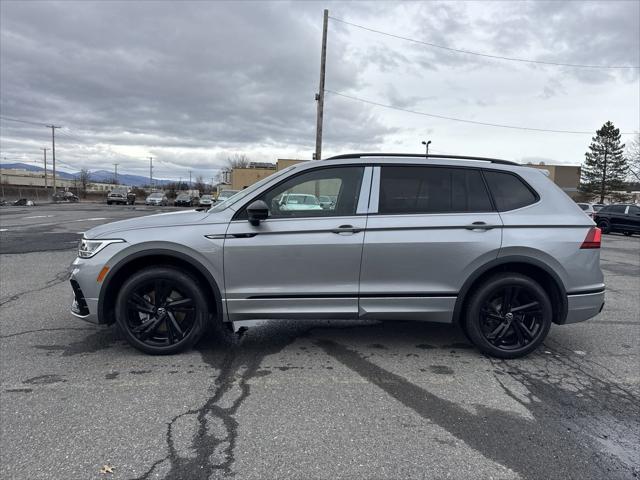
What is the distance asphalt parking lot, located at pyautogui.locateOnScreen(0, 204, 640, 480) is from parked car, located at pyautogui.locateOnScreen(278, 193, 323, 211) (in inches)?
54.7

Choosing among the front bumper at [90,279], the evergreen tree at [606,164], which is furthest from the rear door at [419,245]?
the evergreen tree at [606,164]

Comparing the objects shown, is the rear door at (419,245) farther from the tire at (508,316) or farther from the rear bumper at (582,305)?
the rear bumper at (582,305)

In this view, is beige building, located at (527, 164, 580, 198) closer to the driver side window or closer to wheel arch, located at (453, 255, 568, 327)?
wheel arch, located at (453, 255, 568, 327)

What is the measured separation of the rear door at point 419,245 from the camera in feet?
12.8

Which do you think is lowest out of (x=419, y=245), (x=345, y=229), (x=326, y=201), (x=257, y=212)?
(x=419, y=245)

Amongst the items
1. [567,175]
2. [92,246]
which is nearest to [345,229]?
[92,246]

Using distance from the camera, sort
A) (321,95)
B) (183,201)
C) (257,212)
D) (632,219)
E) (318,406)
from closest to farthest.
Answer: (318,406) < (257,212) < (321,95) < (632,219) < (183,201)

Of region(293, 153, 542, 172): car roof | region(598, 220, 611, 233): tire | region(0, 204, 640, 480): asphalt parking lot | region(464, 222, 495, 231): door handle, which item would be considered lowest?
region(0, 204, 640, 480): asphalt parking lot

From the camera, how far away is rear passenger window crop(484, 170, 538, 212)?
4.11m

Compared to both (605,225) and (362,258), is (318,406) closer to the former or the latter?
(362,258)

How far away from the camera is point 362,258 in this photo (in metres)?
3.88

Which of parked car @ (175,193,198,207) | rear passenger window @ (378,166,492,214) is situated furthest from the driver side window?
parked car @ (175,193,198,207)

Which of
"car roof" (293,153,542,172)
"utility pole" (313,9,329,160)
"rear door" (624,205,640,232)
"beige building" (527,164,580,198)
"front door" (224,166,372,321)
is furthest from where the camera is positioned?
"beige building" (527,164,580,198)

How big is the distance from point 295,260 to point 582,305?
271 centimetres
